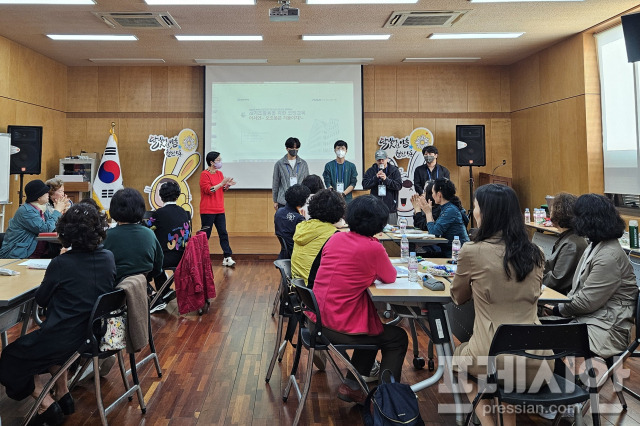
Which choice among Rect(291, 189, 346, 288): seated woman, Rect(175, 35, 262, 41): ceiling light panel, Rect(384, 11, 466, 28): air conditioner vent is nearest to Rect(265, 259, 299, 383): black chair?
Rect(291, 189, 346, 288): seated woman

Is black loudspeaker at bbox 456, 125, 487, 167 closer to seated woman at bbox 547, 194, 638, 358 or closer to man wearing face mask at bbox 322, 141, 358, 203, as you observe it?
man wearing face mask at bbox 322, 141, 358, 203

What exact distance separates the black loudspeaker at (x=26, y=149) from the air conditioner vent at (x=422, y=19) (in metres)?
5.37

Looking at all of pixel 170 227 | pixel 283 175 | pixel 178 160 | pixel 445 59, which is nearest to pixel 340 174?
pixel 283 175

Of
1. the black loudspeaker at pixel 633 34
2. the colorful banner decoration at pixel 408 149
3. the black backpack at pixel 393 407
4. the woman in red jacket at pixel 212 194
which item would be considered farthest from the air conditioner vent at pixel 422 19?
the black backpack at pixel 393 407

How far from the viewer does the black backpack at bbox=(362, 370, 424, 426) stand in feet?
6.50

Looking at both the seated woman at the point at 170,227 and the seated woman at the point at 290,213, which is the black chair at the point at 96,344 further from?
the seated woman at the point at 170,227

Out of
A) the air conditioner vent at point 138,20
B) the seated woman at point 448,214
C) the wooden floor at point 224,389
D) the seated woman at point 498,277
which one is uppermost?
the air conditioner vent at point 138,20

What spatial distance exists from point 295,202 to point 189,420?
196 cm

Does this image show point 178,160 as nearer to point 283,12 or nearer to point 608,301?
point 283,12

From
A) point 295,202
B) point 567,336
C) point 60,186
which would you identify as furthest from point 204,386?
point 60,186

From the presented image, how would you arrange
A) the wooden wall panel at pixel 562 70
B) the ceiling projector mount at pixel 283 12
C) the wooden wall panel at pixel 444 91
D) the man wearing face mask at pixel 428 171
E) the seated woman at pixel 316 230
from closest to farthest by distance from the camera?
the seated woman at pixel 316 230
the ceiling projector mount at pixel 283 12
the wooden wall panel at pixel 562 70
the man wearing face mask at pixel 428 171
the wooden wall panel at pixel 444 91

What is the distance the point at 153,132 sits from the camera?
25.9 feet

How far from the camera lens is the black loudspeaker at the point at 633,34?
4121mm

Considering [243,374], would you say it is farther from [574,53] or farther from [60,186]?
[574,53]
